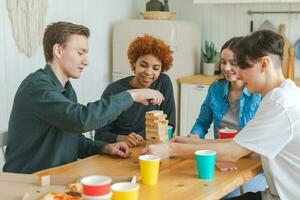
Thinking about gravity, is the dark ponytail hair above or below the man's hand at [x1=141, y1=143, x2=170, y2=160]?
above

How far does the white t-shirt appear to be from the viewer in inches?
68.4

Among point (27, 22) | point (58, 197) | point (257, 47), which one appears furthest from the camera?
point (27, 22)

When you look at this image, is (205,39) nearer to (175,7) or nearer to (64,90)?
(175,7)

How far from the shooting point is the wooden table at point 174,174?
1558 millimetres

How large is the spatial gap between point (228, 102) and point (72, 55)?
973mm

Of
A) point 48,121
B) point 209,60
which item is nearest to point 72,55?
point 48,121

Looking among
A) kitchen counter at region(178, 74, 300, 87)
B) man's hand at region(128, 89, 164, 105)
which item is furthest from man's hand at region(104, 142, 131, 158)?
kitchen counter at region(178, 74, 300, 87)

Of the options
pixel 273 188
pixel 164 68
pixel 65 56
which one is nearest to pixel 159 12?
pixel 164 68

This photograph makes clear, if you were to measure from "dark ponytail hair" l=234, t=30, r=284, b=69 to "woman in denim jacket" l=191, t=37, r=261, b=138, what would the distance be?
2.13 ft

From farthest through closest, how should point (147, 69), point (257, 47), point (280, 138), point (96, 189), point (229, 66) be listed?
1. point (147, 69)
2. point (229, 66)
3. point (257, 47)
4. point (280, 138)
5. point (96, 189)

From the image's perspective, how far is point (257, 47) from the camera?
185cm

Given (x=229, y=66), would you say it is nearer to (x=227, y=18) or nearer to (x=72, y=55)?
(x=72, y=55)

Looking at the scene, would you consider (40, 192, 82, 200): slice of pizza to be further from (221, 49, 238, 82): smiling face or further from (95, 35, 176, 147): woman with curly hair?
(221, 49, 238, 82): smiling face

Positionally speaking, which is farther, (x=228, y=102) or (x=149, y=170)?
(x=228, y=102)
